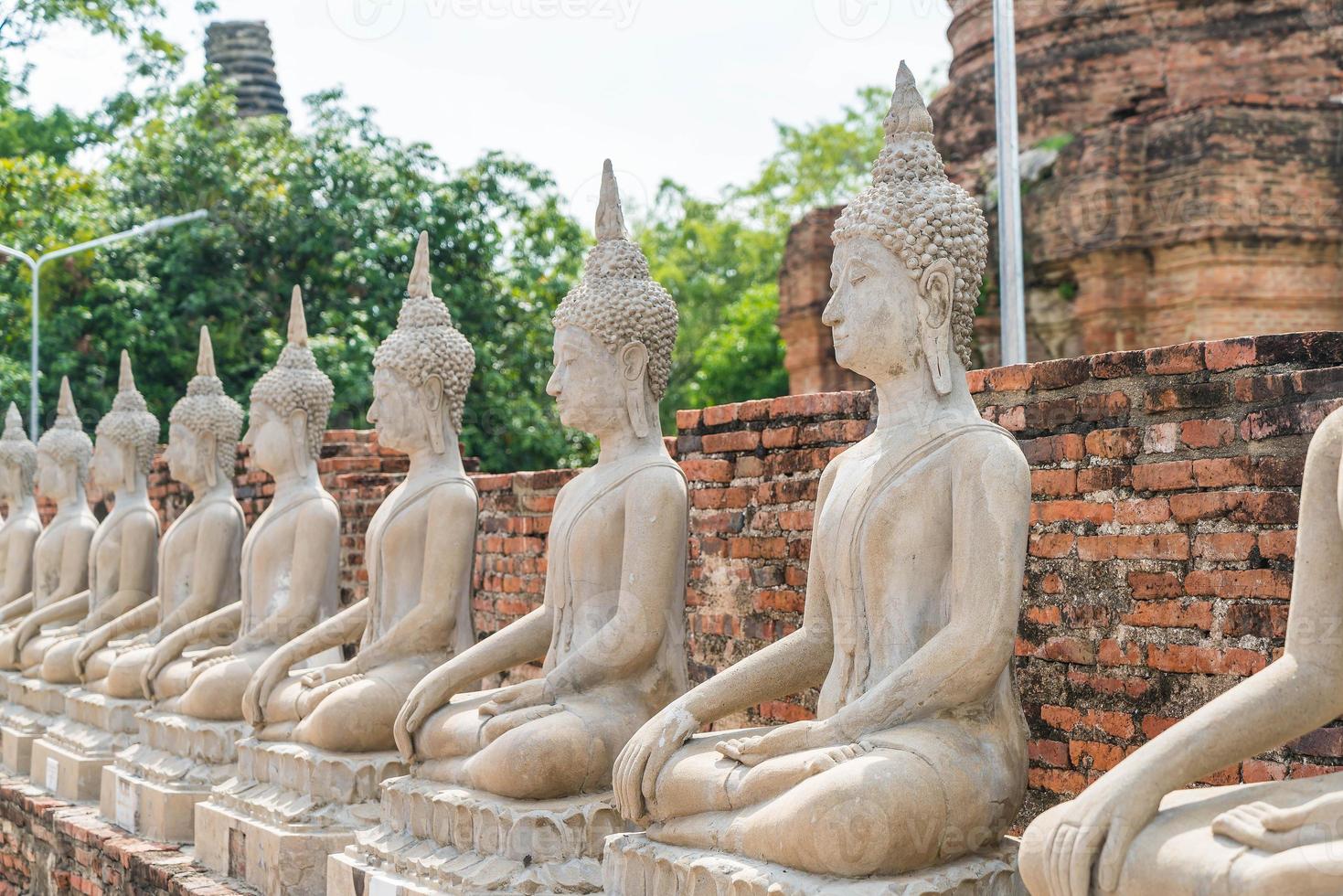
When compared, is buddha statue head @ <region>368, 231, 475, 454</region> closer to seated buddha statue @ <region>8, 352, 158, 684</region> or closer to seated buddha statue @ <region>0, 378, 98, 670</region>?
seated buddha statue @ <region>8, 352, 158, 684</region>

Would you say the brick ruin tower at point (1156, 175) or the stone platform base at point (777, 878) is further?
the brick ruin tower at point (1156, 175)

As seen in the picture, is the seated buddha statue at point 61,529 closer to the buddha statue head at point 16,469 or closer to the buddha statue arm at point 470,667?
the buddha statue head at point 16,469

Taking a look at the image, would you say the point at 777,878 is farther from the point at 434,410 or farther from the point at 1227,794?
the point at 434,410

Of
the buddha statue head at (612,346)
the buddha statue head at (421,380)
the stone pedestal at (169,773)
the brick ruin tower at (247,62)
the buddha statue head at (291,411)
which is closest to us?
the buddha statue head at (612,346)

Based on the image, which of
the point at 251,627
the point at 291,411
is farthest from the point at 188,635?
the point at 291,411

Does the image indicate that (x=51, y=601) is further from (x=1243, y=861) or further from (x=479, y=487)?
(x=1243, y=861)

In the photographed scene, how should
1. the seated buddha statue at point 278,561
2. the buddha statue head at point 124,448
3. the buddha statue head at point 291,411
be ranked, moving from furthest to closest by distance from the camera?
the buddha statue head at point 124,448 → the buddha statue head at point 291,411 → the seated buddha statue at point 278,561

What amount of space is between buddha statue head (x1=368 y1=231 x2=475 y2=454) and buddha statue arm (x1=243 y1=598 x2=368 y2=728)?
72 centimetres

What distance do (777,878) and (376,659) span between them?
2.85 meters

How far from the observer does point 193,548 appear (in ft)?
27.8

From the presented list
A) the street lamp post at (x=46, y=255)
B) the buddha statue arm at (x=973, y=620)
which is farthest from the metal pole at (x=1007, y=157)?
the street lamp post at (x=46, y=255)

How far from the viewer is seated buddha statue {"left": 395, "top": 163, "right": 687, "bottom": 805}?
15.6 feet

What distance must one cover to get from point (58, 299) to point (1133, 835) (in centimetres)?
1623

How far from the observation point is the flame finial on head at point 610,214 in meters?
5.26
